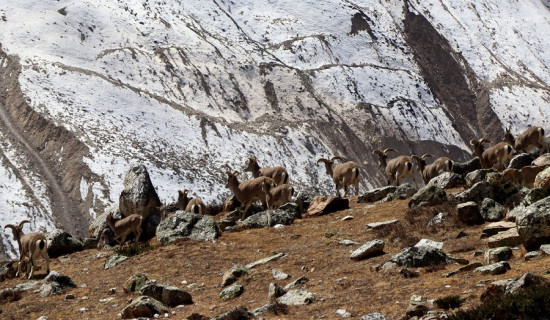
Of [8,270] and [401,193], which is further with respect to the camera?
[401,193]

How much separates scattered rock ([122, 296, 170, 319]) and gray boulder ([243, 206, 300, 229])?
374 inches

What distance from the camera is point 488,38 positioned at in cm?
14025

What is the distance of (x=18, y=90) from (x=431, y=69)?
7779 centimetres

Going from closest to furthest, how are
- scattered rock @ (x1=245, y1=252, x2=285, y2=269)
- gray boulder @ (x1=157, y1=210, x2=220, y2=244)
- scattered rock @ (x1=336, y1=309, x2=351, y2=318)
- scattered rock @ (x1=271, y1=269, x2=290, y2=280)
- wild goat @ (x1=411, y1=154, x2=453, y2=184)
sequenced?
scattered rock @ (x1=336, y1=309, x2=351, y2=318) → scattered rock @ (x1=271, y1=269, x2=290, y2=280) → scattered rock @ (x1=245, y1=252, x2=285, y2=269) → gray boulder @ (x1=157, y1=210, x2=220, y2=244) → wild goat @ (x1=411, y1=154, x2=453, y2=184)

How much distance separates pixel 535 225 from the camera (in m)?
14.7

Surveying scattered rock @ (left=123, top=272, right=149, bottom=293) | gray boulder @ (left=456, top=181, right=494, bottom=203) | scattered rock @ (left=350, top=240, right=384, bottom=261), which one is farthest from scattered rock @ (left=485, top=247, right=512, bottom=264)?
scattered rock @ (left=123, top=272, right=149, bottom=293)

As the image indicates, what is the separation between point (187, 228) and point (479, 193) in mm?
10128

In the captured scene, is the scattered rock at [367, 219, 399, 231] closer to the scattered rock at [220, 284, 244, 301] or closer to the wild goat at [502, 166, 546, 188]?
the wild goat at [502, 166, 546, 188]

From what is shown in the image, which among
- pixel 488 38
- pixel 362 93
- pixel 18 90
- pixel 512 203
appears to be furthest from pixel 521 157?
pixel 488 38

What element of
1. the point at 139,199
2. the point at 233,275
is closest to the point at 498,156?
the point at 139,199

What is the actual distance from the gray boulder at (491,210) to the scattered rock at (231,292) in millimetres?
7546

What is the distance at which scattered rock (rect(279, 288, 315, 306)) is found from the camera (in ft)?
45.8

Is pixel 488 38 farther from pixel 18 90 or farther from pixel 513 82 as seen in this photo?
pixel 18 90

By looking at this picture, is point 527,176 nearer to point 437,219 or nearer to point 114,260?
point 437,219
